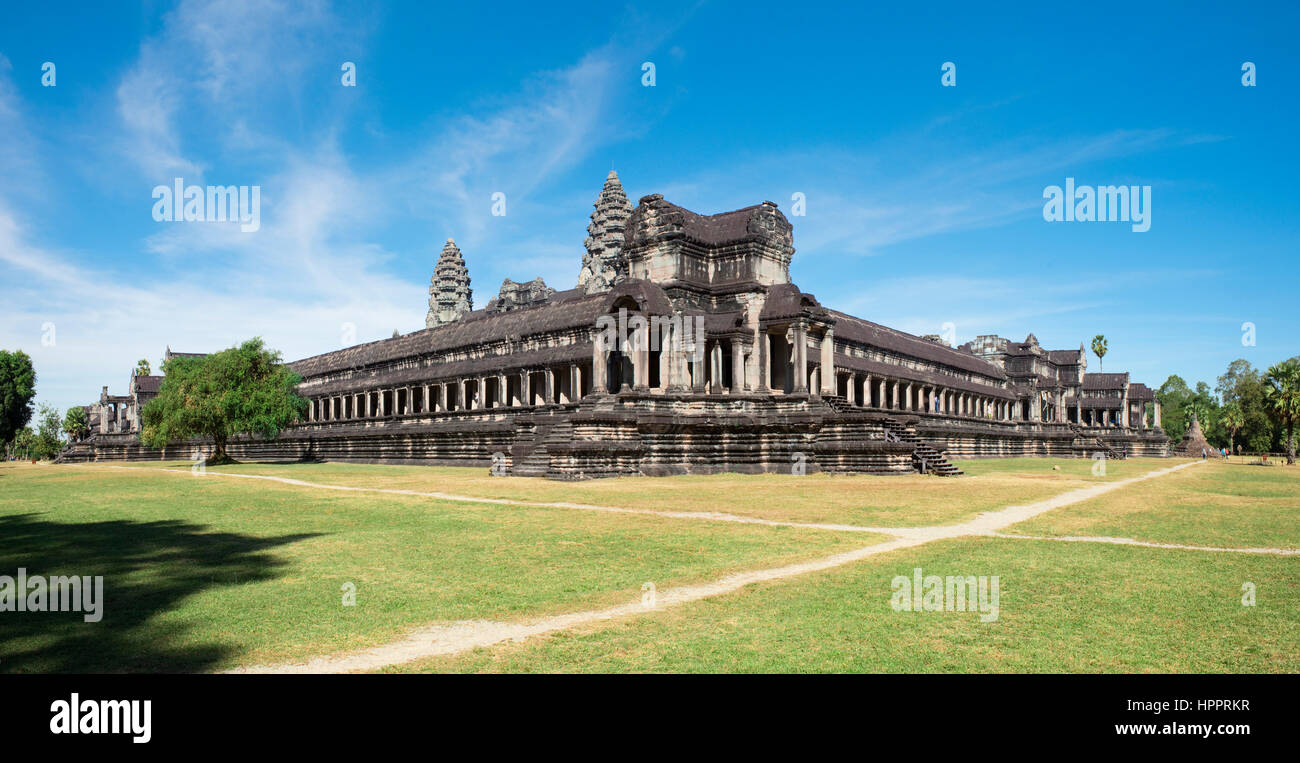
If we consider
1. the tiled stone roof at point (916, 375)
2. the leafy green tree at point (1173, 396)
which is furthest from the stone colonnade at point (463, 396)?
the leafy green tree at point (1173, 396)

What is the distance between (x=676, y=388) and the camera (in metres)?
35.7

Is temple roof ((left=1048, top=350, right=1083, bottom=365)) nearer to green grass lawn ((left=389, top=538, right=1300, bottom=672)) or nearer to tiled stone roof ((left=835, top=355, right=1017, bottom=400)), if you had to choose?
tiled stone roof ((left=835, top=355, right=1017, bottom=400))

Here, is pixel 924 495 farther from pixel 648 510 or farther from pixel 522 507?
pixel 522 507

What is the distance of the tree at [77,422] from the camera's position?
106 m

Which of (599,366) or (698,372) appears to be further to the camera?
(698,372)

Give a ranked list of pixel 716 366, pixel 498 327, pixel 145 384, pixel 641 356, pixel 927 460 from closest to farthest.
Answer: pixel 927 460 → pixel 641 356 → pixel 716 366 → pixel 498 327 → pixel 145 384

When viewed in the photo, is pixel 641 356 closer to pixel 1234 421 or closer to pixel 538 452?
pixel 538 452

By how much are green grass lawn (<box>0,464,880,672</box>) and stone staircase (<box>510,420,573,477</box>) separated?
37.5ft

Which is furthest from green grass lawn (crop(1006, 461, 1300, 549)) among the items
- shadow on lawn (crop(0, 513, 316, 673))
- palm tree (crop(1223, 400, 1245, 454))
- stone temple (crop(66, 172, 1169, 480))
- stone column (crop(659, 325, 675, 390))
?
Result: palm tree (crop(1223, 400, 1245, 454))

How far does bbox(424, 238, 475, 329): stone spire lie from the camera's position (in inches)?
4205

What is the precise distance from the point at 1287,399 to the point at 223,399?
77.0m

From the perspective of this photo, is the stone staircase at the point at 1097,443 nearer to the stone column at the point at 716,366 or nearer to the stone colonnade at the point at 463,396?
the stone column at the point at 716,366

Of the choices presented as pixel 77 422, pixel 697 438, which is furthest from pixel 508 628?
pixel 77 422

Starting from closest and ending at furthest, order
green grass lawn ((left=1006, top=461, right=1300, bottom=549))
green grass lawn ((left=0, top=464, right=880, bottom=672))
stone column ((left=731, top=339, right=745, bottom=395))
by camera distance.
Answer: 1. green grass lawn ((left=0, top=464, right=880, bottom=672))
2. green grass lawn ((left=1006, top=461, right=1300, bottom=549))
3. stone column ((left=731, top=339, right=745, bottom=395))
